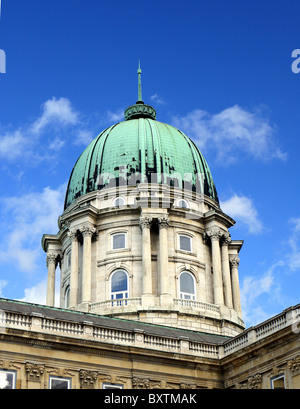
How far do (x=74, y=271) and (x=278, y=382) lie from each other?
26.0m

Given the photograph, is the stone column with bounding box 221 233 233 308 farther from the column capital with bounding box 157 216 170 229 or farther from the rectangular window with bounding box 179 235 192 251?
the column capital with bounding box 157 216 170 229

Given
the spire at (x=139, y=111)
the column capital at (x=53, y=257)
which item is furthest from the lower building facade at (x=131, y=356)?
the spire at (x=139, y=111)

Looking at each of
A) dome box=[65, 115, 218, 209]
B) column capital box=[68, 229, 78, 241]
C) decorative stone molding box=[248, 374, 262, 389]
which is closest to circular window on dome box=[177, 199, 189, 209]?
dome box=[65, 115, 218, 209]

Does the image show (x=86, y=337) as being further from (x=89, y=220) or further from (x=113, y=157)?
(x=113, y=157)

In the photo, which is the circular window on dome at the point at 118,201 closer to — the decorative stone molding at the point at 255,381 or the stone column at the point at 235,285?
the stone column at the point at 235,285

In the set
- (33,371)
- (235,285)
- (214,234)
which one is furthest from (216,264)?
(33,371)

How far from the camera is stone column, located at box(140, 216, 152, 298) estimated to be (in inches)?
2420

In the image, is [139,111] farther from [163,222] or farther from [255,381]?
[255,381]

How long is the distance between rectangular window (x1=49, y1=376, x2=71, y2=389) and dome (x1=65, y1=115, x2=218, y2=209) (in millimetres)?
27083

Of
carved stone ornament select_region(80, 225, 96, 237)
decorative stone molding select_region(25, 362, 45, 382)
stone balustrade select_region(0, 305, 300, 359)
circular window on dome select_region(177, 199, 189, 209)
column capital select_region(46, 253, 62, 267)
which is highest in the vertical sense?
circular window on dome select_region(177, 199, 189, 209)

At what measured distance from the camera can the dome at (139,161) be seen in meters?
67.8

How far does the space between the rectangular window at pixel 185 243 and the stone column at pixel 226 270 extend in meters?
3.05
